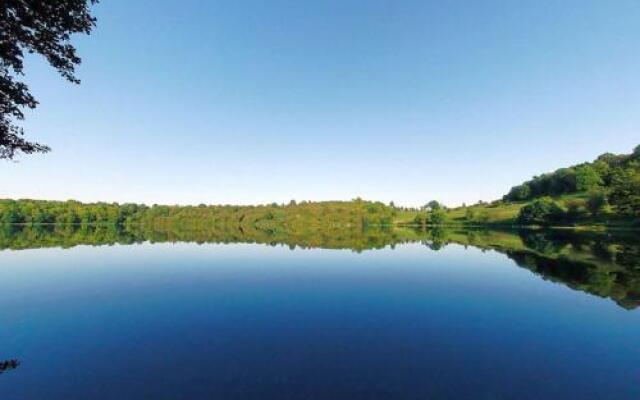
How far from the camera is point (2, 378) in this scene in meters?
11.7

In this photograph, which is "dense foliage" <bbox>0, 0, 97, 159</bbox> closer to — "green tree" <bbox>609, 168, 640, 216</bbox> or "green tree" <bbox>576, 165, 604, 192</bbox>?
"green tree" <bbox>609, 168, 640, 216</bbox>

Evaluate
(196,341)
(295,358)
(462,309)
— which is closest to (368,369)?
(295,358)

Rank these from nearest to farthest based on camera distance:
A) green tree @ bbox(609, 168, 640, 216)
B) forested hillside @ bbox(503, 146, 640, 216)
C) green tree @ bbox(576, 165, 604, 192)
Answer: green tree @ bbox(609, 168, 640, 216)
forested hillside @ bbox(503, 146, 640, 216)
green tree @ bbox(576, 165, 604, 192)

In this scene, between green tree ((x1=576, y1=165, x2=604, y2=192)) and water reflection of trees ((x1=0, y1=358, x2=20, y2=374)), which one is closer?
water reflection of trees ((x1=0, y1=358, x2=20, y2=374))

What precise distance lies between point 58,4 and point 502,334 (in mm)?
27668

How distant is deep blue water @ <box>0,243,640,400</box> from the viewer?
35.9 ft

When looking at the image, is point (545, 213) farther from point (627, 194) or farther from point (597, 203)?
point (627, 194)

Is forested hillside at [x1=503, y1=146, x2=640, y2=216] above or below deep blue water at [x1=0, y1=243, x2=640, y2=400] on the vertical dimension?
above

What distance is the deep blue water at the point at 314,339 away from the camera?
1095 centimetres

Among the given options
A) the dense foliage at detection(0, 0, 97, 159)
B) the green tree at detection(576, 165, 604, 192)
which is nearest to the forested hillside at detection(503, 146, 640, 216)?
the green tree at detection(576, 165, 604, 192)

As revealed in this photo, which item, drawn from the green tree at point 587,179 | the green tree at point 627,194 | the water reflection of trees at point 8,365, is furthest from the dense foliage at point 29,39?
the green tree at point 587,179

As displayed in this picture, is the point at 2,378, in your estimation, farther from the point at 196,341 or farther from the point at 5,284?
the point at 5,284

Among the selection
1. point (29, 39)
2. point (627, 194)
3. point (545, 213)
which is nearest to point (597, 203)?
point (545, 213)

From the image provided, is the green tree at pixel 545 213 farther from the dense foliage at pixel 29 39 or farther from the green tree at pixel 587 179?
the dense foliage at pixel 29 39
